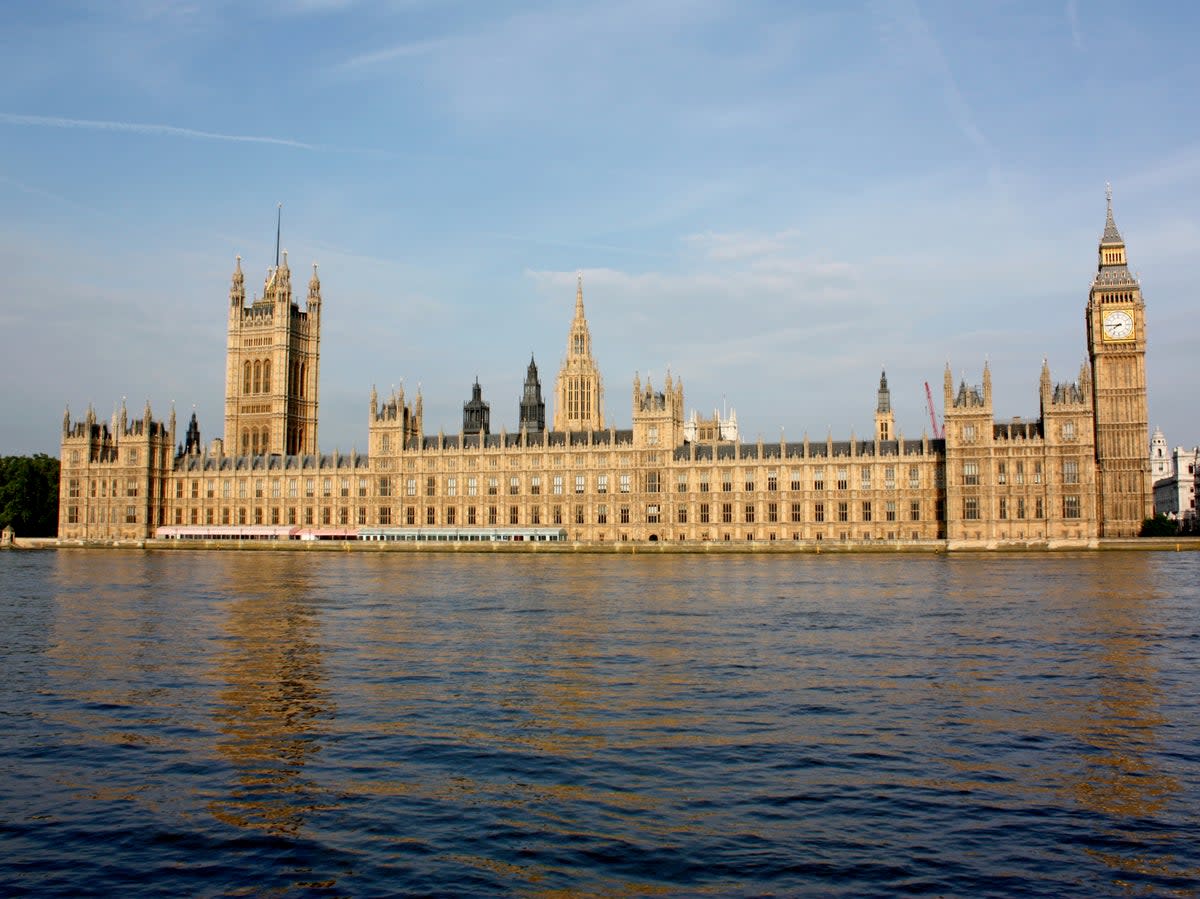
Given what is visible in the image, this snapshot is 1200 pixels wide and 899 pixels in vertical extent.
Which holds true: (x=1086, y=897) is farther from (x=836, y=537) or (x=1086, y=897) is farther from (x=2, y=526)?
(x=2, y=526)

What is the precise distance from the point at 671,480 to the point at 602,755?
350ft

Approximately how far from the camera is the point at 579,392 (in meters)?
182

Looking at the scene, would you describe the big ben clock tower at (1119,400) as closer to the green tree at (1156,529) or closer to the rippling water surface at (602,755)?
the green tree at (1156,529)

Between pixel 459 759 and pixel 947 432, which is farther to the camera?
pixel 947 432

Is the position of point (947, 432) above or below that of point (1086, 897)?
above

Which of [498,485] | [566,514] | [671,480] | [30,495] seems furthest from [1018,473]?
[30,495]

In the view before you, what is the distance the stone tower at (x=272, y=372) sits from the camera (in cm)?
17062

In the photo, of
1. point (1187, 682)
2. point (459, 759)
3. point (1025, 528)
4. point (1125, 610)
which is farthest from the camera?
point (1025, 528)

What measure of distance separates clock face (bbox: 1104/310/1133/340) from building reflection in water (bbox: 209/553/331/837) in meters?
109

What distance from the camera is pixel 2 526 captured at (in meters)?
151

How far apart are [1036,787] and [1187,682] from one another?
1222cm

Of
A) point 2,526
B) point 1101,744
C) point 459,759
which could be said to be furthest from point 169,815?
point 2,526

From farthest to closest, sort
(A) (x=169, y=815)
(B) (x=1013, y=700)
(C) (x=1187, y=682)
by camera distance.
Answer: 1. (C) (x=1187, y=682)
2. (B) (x=1013, y=700)
3. (A) (x=169, y=815)

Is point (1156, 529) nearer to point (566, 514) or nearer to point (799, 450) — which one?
point (799, 450)
